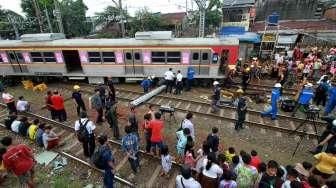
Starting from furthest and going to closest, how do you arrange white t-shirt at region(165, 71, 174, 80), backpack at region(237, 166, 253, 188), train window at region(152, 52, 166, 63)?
train window at region(152, 52, 166, 63), white t-shirt at region(165, 71, 174, 80), backpack at region(237, 166, 253, 188)

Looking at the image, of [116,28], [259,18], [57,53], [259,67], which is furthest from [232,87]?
[116,28]

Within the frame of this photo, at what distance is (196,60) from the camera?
48.3ft

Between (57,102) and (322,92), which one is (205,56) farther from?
(57,102)

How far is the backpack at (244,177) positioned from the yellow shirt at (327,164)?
2118mm

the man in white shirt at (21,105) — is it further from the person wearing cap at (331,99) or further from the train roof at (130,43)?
the person wearing cap at (331,99)

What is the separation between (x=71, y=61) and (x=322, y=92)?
15.6m

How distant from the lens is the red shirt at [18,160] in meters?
6.04

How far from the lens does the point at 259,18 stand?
33438 millimetres

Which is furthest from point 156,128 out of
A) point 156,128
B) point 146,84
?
point 146,84

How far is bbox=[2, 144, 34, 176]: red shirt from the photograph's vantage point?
19.8 ft

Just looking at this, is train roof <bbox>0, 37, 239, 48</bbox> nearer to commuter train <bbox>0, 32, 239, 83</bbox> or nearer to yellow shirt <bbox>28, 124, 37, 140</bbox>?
commuter train <bbox>0, 32, 239, 83</bbox>

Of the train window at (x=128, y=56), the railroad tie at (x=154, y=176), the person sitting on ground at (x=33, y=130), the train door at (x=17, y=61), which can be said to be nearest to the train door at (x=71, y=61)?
the train door at (x=17, y=61)

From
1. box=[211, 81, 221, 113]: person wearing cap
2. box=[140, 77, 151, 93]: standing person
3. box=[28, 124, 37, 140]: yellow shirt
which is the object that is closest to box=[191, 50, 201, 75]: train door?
box=[140, 77, 151, 93]: standing person

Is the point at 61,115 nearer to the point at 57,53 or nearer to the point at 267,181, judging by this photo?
the point at 57,53
